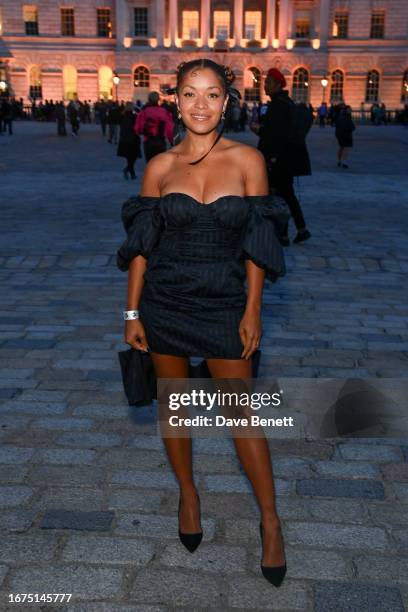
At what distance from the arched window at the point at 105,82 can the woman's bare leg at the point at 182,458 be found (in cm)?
6204

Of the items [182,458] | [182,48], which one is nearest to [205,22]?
[182,48]

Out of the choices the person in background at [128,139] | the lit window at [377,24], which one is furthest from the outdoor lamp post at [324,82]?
the person in background at [128,139]

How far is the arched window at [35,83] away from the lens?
2461 inches

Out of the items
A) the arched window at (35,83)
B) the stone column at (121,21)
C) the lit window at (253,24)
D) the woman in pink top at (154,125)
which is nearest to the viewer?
the woman in pink top at (154,125)

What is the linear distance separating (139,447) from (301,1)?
64.7 meters

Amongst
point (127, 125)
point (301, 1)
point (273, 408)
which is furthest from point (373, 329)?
point (301, 1)

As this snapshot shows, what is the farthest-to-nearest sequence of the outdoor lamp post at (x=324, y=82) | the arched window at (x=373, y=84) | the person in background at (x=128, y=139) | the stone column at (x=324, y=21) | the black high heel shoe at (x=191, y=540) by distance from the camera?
the arched window at (x=373, y=84) < the stone column at (x=324, y=21) < the outdoor lamp post at (x=324, y=82) < the person in background at (x=128, y=139) < the black high heel shoe at (x=191, y=540)

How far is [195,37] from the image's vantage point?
6419 centimetres

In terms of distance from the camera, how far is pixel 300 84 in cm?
6178

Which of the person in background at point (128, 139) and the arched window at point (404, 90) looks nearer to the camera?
the person in background at point (128, 139)

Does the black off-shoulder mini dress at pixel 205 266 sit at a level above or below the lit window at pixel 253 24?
below

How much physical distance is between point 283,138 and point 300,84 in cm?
5608

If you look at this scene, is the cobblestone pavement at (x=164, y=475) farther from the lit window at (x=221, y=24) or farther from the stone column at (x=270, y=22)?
the lit window at (x=221, y=24)

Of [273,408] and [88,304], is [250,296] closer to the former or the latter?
[273,408]
